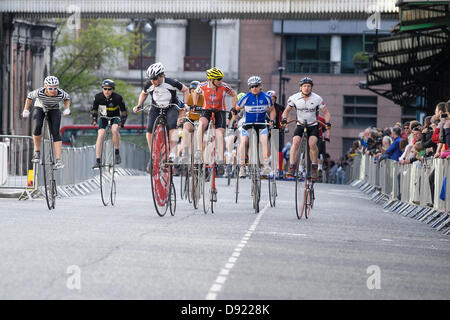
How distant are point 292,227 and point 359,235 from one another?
94 centimetres

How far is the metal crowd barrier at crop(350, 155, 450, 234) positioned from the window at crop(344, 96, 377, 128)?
40.6 m

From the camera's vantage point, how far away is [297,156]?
643 inches

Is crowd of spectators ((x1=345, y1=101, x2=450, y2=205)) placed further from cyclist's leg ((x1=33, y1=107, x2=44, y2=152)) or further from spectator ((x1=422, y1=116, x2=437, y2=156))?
cyclist's leg ((x1=33, y1=107, x2=44, y2=152))

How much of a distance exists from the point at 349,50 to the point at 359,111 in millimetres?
4128

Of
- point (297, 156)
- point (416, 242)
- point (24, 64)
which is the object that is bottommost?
point (416, 242)

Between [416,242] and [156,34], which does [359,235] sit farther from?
[156,34]

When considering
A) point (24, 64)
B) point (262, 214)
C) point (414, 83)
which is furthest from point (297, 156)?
point (24, 64)

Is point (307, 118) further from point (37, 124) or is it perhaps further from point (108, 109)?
point (37, 124)

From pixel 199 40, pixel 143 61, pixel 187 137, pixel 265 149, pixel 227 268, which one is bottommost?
pixel 227 268

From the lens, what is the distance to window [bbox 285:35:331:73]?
238 feet

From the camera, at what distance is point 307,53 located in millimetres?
72688

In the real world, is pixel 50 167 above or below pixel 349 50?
below

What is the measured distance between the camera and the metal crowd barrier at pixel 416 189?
17891mm

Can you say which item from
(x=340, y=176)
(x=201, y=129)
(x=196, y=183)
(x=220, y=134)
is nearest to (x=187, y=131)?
(x=201, y=129)
